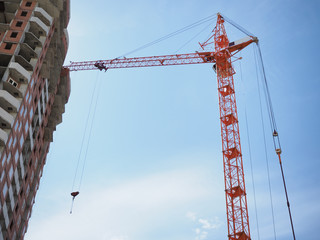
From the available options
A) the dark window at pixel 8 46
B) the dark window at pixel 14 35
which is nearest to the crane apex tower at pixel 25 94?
the dark window at pixel 8 46

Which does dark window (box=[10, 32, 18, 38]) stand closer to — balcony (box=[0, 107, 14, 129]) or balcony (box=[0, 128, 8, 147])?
balcony (box=[0, 107, 14, 129])

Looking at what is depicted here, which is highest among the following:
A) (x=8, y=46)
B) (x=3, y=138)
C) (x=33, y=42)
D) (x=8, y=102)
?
(x=33, y=42)

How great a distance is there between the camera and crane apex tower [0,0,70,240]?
4647 cm

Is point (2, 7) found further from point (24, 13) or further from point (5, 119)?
point (5, 119)

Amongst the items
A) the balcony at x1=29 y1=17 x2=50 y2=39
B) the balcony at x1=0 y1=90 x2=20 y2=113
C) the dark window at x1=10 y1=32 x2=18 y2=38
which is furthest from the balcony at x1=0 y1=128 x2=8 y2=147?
the balcony at x1=29 y1=17 x2=50 y2=39

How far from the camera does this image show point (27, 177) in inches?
2199

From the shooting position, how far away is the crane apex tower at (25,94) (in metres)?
46.5

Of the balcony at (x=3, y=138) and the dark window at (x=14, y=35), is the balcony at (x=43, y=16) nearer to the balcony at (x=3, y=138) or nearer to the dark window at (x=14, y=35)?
the dark window at (x=14, y=35)

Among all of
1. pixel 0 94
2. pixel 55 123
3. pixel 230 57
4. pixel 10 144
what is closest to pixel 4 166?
pixel 10 144

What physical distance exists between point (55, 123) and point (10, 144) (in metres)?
21.4

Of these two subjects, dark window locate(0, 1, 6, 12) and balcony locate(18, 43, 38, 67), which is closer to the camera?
balcony locate(18, 43, 38, 67)

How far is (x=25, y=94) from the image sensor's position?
1960 inches

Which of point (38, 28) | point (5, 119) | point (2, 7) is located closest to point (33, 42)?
point (38, 28)

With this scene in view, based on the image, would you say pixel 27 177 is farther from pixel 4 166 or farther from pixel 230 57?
pixel 230 57
